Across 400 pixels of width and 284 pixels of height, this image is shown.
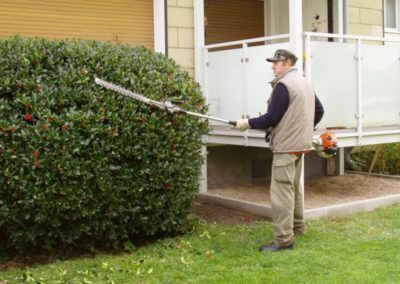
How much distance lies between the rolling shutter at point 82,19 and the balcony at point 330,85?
3.38 ft

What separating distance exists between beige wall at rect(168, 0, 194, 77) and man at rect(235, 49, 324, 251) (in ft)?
8.96

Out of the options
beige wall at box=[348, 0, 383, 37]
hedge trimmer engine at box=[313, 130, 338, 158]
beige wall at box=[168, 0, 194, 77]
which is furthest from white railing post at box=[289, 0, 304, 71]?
beige wall at box=[348, 0, 383, 37]

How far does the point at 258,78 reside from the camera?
308 inches

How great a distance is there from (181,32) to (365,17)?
4276mm

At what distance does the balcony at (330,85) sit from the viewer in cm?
772

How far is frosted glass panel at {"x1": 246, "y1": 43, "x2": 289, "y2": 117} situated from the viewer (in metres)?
7.70

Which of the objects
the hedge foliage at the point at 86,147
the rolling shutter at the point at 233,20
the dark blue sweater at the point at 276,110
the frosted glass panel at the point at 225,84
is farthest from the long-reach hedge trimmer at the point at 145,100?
the rolling shutter at the point at 233,20

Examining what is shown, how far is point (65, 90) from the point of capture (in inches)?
218

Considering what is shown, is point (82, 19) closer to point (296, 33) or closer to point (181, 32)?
point (181, 32)

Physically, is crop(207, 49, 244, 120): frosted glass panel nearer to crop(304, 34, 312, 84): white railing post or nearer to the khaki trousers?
crop(304, 34, 312, 84): white railing post

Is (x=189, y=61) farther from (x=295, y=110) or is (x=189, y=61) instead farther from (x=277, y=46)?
(x=295, y=110)

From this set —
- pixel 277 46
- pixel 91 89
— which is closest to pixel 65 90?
pixel 91 89

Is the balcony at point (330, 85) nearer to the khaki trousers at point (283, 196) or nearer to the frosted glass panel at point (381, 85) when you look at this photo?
the frosted glass panel at point (381, 85)

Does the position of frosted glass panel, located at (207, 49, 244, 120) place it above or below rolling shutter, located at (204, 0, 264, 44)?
below
